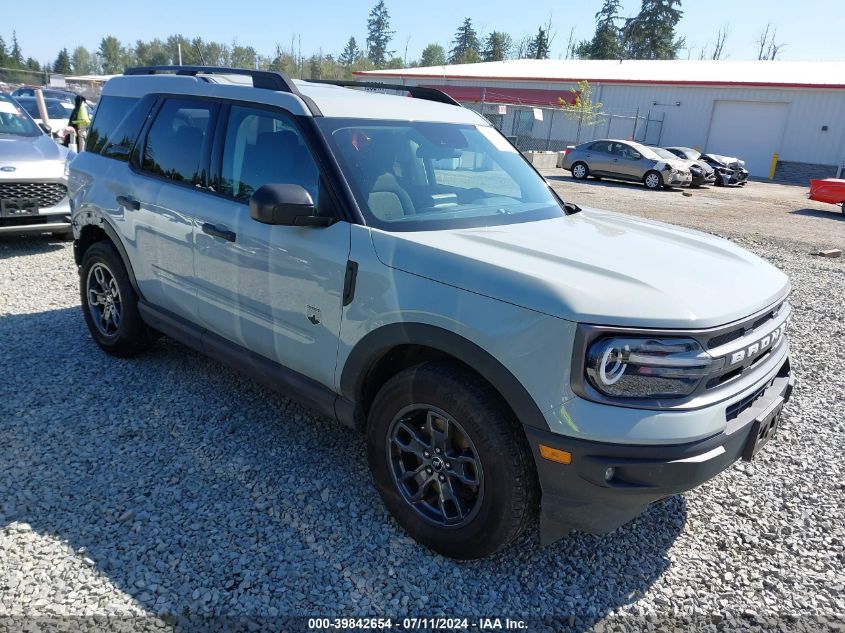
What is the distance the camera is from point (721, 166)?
2514 cm

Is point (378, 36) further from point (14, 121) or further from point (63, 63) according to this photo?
point (14, 121)

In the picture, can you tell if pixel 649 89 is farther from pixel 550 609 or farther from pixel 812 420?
pixel 550 609

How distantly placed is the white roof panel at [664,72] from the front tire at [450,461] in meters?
36.3

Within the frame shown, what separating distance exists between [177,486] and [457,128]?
8.29 ft

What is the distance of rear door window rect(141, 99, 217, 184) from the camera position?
149 inches

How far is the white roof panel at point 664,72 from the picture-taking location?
33.8 meters

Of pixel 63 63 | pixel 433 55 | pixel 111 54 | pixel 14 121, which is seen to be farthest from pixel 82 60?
pixel 14 121

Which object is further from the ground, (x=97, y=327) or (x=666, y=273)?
(x=666, y=273)

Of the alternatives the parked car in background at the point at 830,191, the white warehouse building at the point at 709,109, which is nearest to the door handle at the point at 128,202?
the parked car in background at the point at 830,191

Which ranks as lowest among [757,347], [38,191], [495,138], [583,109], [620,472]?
[38,191]

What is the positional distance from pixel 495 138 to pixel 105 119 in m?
2.90

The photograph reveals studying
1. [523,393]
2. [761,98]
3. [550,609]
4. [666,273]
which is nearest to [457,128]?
[666,273]

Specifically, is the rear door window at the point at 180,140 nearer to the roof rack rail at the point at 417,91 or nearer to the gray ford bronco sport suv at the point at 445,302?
the gray ford bronco sport suv at the point at 445,302

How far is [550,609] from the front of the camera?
2.62 meters
